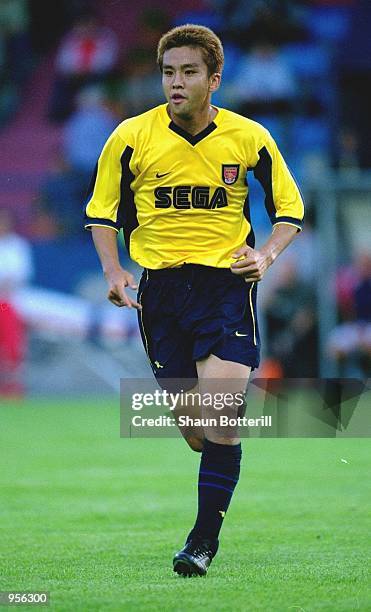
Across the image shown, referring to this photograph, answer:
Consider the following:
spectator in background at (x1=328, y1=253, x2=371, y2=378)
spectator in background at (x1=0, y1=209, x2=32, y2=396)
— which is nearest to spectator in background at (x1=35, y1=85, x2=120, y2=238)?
Answer: spectator in background at (x1=0, y1=209, x2=32, y2=396)

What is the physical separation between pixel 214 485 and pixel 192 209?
1194 millimetres

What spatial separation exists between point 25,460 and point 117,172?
4.90 meters

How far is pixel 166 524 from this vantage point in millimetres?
7078

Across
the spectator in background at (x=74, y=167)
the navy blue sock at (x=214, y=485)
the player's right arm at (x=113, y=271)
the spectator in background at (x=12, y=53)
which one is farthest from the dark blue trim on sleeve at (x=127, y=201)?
the spectator in background at (x=12, y=53)

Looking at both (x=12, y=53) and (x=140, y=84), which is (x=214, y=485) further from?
(x=12, y=53)

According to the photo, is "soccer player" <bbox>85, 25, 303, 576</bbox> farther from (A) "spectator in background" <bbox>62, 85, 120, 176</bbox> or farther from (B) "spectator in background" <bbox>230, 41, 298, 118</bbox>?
(A) "spectator in background" <bbox>62, 85, 120, 176</bbox>

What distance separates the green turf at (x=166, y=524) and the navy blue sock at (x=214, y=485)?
0.20m

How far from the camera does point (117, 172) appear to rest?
5816 millimetres

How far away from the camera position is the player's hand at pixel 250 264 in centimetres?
549

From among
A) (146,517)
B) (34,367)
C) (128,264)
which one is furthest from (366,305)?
(146,517)

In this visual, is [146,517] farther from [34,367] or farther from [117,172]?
[34,367]

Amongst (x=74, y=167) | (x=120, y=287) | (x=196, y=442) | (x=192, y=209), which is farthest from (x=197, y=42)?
(x=74, y=167)

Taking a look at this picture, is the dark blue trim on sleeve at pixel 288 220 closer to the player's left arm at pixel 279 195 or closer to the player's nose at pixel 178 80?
the player's left arm at pixel 279 195

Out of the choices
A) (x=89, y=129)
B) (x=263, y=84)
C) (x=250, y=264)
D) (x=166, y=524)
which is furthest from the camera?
(x=89, y=129)
